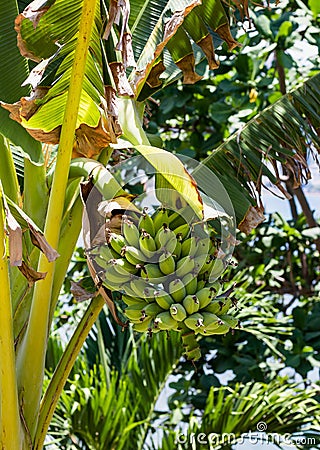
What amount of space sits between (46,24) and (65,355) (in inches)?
23.4

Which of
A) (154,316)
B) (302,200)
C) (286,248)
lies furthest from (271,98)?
(154,316)

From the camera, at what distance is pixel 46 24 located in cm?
102

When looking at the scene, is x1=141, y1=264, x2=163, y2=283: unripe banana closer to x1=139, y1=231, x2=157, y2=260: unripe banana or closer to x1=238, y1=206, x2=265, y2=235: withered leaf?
x1=139, y1=231, x2=157, y2=260: unripe banana

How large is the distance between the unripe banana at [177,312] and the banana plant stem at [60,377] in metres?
0.30

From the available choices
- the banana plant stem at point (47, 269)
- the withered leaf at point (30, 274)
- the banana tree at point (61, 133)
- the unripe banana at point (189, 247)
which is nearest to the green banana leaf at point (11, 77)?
the banana tree at point (61, 133)

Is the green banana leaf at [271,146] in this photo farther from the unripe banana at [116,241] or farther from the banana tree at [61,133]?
the unripe banana at [116,241]

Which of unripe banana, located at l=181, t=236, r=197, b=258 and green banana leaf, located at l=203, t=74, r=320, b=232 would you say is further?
green banana leaf, located at l=203, t=74, r=320, b=232

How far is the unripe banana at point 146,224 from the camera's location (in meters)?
0.96

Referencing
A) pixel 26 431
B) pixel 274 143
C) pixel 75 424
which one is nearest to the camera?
pixel 26 431

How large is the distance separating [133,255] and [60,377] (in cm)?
39

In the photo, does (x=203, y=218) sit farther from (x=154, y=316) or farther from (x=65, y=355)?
(x=65, y=355)

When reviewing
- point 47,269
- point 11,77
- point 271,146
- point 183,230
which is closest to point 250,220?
point 271,146

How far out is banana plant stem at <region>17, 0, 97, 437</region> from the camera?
3.17 feet

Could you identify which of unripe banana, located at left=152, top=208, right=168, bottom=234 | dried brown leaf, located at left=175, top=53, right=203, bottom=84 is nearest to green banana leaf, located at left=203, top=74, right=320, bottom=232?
dried brown leaf, located at left=175, top=53, right=203, bottom=84
